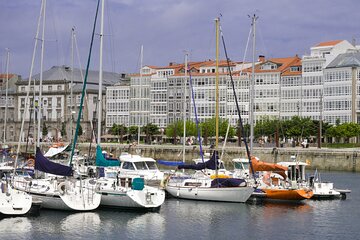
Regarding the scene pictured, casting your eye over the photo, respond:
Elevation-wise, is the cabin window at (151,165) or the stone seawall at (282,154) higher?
the stone seawall at (282,154)

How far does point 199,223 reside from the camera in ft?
125

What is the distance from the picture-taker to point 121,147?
96.8 meters

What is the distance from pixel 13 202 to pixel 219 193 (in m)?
12.7

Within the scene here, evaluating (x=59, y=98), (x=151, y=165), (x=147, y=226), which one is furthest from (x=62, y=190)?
(x=59, y=98)

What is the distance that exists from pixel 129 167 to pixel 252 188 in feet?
28.9

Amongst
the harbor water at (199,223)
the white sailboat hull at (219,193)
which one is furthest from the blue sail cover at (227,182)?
the harbor water at (199,223)

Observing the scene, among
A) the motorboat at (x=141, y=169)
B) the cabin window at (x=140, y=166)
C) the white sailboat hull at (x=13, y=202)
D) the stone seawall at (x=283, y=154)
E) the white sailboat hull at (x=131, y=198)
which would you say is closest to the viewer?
the white sailboat hull at (x=13, y=202)

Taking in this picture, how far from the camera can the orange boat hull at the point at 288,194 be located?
45188 millimetres

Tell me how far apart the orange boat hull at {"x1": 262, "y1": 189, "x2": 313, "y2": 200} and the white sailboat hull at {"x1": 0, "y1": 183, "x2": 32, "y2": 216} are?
15435 mm

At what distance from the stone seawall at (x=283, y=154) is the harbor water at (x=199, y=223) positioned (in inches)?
1291

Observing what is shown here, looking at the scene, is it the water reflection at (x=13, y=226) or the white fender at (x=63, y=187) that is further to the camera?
the white fender at (x=63, y=187)

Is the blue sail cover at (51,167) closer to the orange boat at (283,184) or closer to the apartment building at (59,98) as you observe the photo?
the orange boat at (283,184)

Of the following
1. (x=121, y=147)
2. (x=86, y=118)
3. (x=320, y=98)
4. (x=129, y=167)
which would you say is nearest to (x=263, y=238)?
(x=129, y=167)

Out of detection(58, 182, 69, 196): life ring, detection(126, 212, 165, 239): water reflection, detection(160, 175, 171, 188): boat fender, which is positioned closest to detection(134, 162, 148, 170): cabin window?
detection(160, 175, 171, 188): boat fender
